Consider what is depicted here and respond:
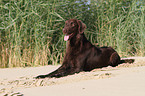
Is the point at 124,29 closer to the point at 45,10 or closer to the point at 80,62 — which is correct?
the point at 45,10

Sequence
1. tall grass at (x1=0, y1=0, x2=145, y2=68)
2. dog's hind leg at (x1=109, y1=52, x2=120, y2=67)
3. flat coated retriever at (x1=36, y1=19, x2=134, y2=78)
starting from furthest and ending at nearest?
tall grass at (x1=0, y1=0, x2=145, y2=68) < dog's hind leg at (x1=109, y1=52, x2=120, y2=67) < flat coated retriever at (x1=36, y1=19, x2=134, y2=78)

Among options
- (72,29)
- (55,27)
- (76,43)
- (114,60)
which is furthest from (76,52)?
(55,27)

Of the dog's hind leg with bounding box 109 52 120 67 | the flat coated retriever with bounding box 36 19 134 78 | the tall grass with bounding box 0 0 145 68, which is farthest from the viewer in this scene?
the tall grass with bounding box 0 0 145 68

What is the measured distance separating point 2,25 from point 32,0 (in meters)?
1.04

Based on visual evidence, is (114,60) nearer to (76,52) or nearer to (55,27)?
(76,52)

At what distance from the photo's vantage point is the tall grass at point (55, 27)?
19.6ft

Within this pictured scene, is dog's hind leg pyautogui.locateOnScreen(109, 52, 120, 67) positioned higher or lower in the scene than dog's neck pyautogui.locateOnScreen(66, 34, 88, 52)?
lower

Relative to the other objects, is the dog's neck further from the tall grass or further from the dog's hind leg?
the tall grass

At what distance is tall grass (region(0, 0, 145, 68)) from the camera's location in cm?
599

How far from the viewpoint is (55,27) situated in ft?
21.4

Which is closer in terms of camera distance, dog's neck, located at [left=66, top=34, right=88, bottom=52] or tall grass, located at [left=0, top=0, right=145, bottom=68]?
dog's neck, located at [left=66, top=34, right=88, bottom=52]

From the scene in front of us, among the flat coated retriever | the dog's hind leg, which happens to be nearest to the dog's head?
the flat coated retriever

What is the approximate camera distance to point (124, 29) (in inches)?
278

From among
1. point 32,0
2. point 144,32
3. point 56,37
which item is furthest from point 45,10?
point 144,32
